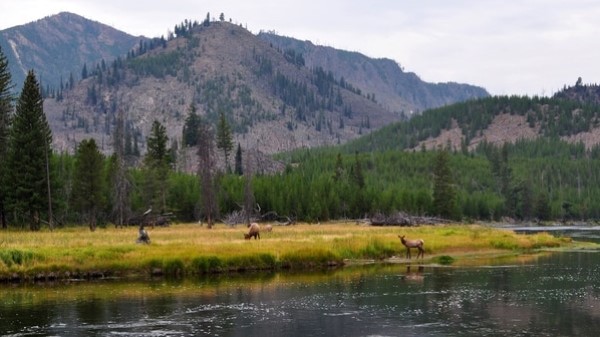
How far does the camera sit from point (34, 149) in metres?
82.9

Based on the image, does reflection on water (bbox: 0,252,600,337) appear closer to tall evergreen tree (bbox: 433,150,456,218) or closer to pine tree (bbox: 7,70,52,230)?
pine tree (bbox: 7,70,52,230)

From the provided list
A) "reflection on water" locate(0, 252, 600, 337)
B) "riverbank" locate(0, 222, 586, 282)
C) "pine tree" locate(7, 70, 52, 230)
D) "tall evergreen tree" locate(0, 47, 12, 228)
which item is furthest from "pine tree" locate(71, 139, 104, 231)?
"reflection on water" locate(0, 252, 600, 337)

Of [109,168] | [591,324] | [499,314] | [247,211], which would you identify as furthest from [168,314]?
[109,168]

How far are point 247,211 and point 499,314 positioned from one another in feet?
250

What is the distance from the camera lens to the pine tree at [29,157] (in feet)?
267

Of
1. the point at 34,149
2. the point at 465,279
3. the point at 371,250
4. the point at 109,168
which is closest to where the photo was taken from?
the point at 465,279

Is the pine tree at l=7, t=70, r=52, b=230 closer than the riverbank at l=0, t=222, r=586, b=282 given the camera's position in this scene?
No

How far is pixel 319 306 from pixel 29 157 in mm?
55480

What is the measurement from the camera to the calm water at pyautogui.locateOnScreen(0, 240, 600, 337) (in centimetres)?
3094

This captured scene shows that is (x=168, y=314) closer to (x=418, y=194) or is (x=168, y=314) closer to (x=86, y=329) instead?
(x=86, y=329)

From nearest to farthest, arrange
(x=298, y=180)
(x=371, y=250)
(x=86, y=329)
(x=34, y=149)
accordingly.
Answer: (x=86, y=329) → (x=371, y=250) → (x=34, y=149) → (x=298, y=180)

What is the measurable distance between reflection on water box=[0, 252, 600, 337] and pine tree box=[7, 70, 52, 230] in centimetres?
4002

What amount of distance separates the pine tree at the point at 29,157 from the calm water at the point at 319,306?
39868 millimetres

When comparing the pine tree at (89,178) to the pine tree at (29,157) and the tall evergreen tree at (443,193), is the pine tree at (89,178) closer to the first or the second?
the pine tree at (29,157)
